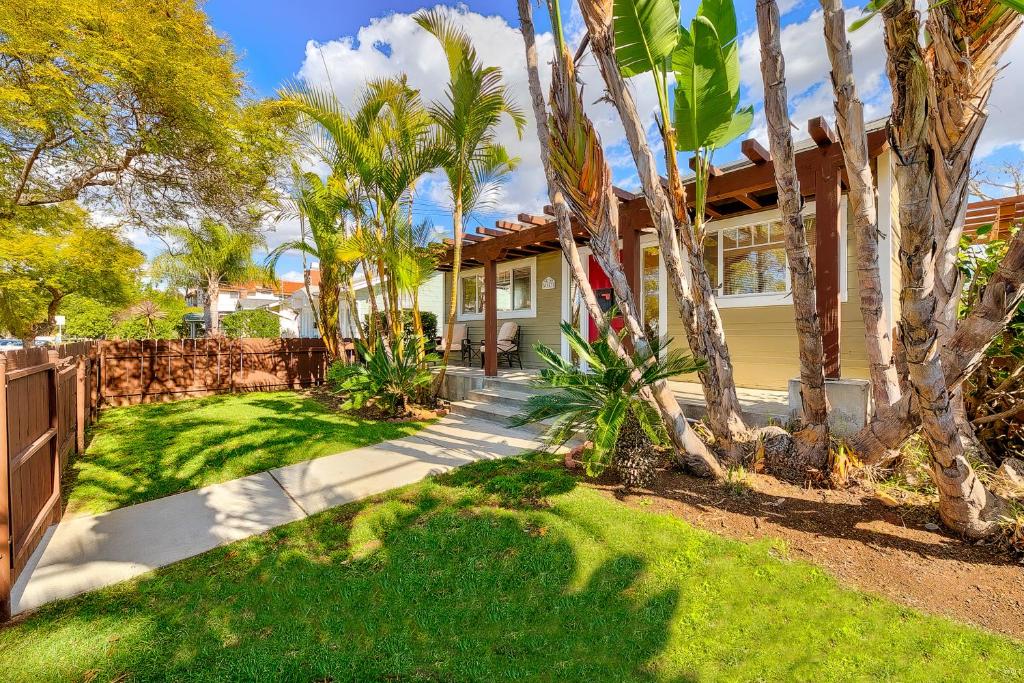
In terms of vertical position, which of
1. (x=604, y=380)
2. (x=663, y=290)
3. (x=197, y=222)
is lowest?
(x=604, y=380)

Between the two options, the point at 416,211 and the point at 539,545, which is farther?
the point at 416,211

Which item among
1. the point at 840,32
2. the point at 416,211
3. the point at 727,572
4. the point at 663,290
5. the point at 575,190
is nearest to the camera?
the point at 727,572

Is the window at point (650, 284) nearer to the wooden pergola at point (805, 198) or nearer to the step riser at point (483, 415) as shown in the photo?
the wooden pergola at point (805, 198)

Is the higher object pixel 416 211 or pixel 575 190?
pixel 416 211

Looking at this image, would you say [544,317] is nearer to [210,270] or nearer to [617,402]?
[617,402]

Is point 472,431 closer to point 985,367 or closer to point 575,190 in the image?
point 575,190

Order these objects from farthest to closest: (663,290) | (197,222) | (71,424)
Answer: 1. (197,222)
2. (663,290)
3. (71,424)

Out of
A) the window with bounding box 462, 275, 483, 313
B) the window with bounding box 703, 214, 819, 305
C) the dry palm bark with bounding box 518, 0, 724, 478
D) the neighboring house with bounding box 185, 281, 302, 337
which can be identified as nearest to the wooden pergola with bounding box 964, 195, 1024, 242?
the window with bounding box 703, 214, 819, 305

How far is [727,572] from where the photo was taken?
2623 mm

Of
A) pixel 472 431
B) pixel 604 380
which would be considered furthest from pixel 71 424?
pixel 604 380

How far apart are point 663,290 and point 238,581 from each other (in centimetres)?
718

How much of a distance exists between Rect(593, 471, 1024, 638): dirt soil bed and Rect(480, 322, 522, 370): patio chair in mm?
6518

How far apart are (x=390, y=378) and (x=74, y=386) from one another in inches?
151

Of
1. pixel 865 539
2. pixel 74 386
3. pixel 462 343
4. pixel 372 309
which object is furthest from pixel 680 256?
pixel 462 343
